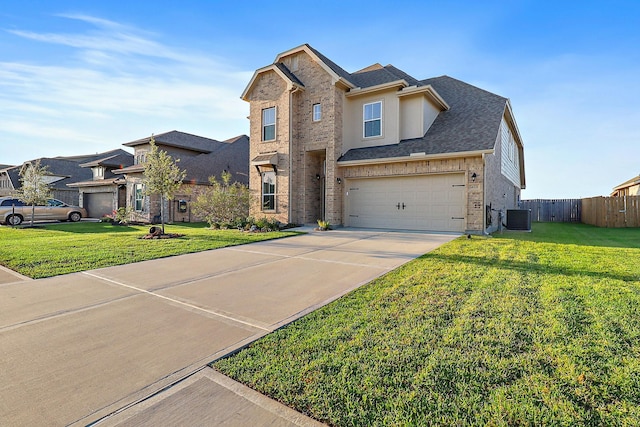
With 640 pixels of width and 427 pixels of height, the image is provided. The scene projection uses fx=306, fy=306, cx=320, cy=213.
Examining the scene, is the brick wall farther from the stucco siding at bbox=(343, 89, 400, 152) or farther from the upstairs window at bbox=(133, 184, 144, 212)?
the upstairs window at bbox=(133, 184, 144, 212)

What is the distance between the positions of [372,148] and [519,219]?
291 inches

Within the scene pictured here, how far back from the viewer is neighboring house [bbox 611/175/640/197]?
21367mm

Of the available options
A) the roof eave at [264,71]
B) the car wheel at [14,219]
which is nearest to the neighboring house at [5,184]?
the car wheel at [14,219]

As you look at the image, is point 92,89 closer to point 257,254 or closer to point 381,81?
point 257,254

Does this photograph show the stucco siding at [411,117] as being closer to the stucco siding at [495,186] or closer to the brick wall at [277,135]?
the stucco siding at [495,186]

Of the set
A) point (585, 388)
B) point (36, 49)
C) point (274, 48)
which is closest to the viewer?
point (585, 388)

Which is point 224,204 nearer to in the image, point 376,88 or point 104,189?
point 376,88

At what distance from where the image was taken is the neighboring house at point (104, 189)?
869 inches

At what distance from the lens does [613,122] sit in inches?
598

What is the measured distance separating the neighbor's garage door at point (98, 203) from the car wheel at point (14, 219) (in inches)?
209

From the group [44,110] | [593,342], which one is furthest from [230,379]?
[44,110]

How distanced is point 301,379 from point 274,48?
1604cm

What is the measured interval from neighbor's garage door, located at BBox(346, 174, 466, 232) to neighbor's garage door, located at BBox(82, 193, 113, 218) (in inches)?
765

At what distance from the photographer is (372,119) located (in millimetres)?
14195
